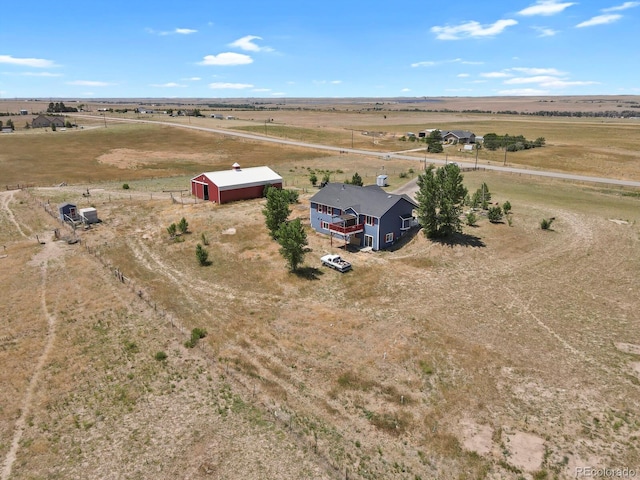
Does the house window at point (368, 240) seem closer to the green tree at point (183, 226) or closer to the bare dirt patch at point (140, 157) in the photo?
the green tree at point (183, 226)

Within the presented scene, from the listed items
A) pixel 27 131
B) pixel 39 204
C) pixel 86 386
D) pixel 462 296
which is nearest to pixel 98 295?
pixel 86 386

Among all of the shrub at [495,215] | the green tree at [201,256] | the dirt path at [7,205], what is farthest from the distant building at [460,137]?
the dirt path at [7,205]

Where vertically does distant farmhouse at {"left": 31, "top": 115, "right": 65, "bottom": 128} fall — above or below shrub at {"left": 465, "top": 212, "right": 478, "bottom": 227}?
above

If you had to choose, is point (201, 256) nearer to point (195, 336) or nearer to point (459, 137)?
point (195, 336)

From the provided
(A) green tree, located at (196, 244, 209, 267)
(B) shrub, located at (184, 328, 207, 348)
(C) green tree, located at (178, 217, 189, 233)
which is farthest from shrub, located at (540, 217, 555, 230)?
(C) green tree, located at (178, 217, 189, 233)

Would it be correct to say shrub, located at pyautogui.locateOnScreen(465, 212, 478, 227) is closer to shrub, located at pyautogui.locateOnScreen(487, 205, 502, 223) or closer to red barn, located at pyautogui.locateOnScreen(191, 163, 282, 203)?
shrub, located at pyautogui.locateOnScreen(487, 205, 502, 223)

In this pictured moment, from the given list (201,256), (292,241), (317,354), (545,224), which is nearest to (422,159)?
(545,224)

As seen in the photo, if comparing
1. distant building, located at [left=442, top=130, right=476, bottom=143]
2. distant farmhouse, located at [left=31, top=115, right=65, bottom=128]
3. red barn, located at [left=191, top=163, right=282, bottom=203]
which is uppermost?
distant farmhouse, located at [left=31, top=115, right=65, bottom=128]
